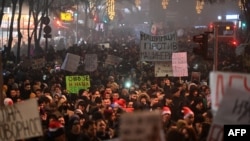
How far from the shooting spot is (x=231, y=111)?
18.4 ft

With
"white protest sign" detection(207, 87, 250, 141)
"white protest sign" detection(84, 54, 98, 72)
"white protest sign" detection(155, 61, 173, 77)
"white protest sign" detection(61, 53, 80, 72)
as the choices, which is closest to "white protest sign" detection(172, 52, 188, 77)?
"white protest sign" detection(155, 61, 173, 77)

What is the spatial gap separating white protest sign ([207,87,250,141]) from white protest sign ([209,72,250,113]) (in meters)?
0.44

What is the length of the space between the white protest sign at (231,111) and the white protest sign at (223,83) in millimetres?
438

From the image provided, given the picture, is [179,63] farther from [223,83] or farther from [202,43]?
[223,83]

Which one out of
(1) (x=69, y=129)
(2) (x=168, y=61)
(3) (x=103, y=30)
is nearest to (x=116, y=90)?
(2) (x=168, y=61)

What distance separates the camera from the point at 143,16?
115 m

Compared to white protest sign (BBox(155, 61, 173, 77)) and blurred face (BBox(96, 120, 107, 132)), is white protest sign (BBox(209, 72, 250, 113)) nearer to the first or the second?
blurred face (BBox(96, 120, 107, 132))

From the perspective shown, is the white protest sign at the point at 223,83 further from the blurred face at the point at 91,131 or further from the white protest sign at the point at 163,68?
the white protest sign at the point at 163,68

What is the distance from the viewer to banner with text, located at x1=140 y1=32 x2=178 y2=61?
1744 centimetres

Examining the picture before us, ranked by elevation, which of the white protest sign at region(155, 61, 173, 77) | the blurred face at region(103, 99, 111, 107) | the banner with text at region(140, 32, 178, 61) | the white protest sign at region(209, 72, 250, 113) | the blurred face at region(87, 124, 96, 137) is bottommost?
the blurred face at region(87, 124, 96, 137)

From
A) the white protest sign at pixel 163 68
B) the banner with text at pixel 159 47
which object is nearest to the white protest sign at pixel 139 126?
the banner with text at pixel 159 47

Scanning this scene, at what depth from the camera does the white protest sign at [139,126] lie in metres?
4.22

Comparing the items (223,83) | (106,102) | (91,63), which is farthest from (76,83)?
(223,83)

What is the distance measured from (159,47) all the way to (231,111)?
1192 cm
